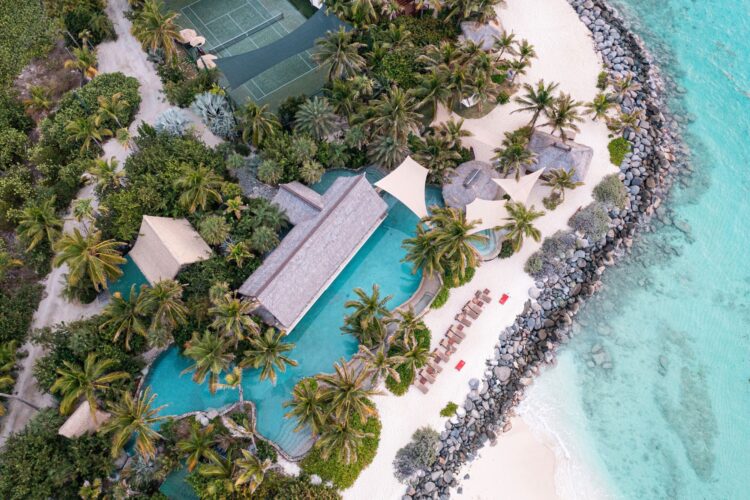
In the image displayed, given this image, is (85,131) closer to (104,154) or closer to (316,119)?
(104,154)

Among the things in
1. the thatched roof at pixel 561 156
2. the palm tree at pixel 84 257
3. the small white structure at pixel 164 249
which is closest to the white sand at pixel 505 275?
the thatched roof at pixel 561 156

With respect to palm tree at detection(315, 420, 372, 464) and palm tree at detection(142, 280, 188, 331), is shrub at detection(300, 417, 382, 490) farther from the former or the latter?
palm tree at detection(142, 280, 188, 331)

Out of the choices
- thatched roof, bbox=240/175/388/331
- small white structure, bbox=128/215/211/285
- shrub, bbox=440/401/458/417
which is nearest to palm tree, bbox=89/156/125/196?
small white structure, bbox=128/215/211/285

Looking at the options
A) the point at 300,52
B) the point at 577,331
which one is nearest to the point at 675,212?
the point at 577,331

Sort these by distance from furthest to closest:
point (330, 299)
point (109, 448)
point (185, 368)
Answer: point (330, 299) → point (185, 368) → point (109, 448)

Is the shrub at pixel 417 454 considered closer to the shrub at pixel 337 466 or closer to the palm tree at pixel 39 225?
the shrub at pixel 337 466

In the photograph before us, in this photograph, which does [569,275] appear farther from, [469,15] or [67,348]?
[67,348]

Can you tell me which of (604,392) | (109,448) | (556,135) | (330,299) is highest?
(556,135)
